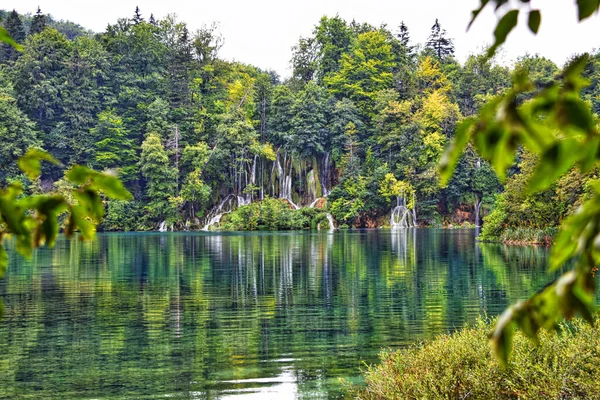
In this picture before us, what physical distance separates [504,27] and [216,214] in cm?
7229

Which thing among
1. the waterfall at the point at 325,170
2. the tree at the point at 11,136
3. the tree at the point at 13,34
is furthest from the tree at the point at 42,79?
the waterfall at the point at 325,170

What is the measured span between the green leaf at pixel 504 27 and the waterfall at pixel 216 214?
70821 mm

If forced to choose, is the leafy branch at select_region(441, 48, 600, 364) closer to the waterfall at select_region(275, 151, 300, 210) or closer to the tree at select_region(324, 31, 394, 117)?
the waterfall at select_region(275, 151, 300, 210)

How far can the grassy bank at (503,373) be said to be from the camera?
22.0 ft

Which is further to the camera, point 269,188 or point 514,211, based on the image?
point 269,188

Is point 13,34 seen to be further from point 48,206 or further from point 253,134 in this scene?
point 48,206

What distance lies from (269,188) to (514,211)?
117ft

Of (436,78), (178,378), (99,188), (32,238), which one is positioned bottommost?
(178,378)

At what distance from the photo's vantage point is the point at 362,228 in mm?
70625

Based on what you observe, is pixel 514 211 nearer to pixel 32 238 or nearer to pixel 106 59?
pixel 32 238

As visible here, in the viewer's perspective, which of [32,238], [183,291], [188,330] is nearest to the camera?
[32,238]

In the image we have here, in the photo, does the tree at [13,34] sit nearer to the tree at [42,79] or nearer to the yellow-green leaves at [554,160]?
the tree at [42,79]

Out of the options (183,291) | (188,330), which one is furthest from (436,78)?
(188,330)

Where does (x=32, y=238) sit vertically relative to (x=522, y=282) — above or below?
above
